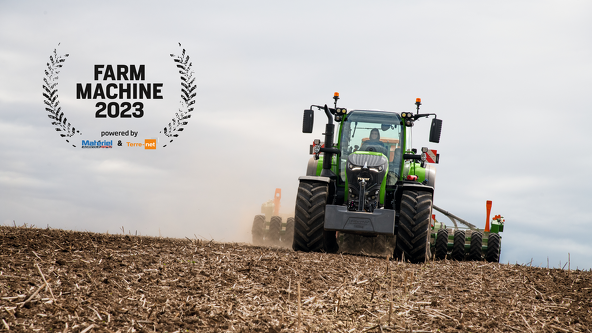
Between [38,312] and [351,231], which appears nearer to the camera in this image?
[38,312]

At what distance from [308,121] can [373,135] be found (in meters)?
1.60

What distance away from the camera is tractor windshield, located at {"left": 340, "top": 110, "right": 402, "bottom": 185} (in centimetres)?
1080

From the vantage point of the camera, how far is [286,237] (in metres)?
14.5

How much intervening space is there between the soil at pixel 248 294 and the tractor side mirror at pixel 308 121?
3073 mm

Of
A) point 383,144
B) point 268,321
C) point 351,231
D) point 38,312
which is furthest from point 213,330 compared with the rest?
point 383,144

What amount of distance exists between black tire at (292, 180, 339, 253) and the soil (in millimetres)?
1722

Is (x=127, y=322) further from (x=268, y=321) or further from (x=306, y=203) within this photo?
(x=306, y=203)


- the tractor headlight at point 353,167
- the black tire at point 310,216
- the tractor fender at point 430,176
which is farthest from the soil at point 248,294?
the tractor fender at point 430,176

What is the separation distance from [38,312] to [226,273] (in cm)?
225

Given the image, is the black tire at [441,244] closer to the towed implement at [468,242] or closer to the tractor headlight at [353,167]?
the towed implement at [468,242]

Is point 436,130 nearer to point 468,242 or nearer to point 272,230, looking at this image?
point 468,242

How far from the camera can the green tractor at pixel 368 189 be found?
9.47m

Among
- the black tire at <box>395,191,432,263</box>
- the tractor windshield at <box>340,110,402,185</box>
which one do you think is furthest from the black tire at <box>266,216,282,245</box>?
the black tire at <box>395,191,432,263</box>

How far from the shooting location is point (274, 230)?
48.0 feet
